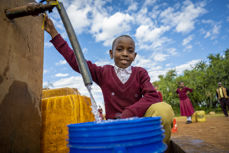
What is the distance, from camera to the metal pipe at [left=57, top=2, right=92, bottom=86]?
1055mm

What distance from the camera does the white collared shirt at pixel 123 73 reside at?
1.78 meters

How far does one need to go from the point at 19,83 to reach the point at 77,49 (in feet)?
1.83

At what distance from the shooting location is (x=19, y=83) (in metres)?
1.27

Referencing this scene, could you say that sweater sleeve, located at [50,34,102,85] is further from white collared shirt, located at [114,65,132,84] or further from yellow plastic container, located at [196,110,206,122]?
yellow plastic container, located at [196,110,206,122]

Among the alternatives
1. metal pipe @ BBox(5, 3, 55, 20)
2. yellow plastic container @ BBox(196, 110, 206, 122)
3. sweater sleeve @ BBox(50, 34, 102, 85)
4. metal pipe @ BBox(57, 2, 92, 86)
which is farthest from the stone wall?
yellow plastic container @ BBox(196, 110, 206, 122)

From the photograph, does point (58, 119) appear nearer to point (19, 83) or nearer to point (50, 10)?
point (19, 83)

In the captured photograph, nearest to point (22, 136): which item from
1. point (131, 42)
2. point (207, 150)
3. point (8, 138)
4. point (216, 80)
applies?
point (8, 138)

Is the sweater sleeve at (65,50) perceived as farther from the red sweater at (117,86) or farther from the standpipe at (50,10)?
the standpipe at (50,10)

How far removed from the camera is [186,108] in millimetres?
7754

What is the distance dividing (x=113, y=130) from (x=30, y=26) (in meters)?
1.29

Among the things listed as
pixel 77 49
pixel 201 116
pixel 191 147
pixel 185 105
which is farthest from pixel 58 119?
pixel 201 116

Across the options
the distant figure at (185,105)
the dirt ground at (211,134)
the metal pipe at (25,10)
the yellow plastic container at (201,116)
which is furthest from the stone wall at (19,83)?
the yellow plastic container at (201,116)

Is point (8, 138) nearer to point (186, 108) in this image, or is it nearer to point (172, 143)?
point (172, 143)

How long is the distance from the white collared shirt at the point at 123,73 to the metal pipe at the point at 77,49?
0.75 m
